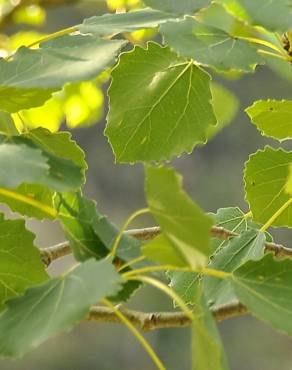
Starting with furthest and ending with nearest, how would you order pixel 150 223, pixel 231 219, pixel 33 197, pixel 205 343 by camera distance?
pixel 150 223 < pixel 231 219 < pixel 33 197 < pixel 205 343

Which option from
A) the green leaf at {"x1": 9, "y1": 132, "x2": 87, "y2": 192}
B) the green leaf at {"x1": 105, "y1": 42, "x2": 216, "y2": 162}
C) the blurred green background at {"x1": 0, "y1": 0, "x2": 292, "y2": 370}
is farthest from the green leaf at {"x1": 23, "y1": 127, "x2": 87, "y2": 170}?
the blurred green background at {"x1": 0, "y1": 0, "x2": 292, "y2": 370}

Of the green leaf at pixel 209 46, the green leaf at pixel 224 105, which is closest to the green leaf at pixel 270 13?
the green leaf at pixel 209 46

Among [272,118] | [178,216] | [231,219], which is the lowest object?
[231,219]

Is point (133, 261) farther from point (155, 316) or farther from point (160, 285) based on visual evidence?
point (155, 316)

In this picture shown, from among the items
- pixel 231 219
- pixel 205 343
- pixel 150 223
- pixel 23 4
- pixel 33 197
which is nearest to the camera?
pixel 205 343

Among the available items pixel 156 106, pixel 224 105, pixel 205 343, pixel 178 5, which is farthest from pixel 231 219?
pixel 224 105

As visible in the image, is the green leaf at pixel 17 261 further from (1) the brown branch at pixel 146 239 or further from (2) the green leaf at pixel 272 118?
(2) the green leaf at pixel 272 118
